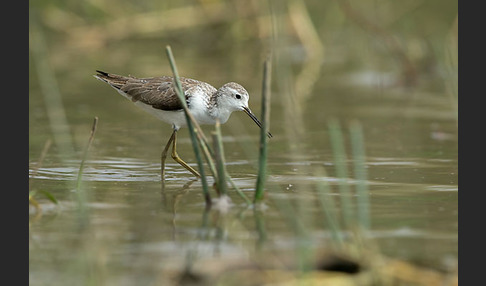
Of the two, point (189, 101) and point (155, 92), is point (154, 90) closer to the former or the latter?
point (155, 92)

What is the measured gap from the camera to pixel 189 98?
8.77 m

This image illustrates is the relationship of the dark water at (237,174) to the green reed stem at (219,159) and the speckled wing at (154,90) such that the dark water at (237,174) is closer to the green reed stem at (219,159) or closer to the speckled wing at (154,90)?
the green reed stem at (219,159)

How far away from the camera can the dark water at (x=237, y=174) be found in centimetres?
589

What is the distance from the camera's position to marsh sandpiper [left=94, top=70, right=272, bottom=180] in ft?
28.5

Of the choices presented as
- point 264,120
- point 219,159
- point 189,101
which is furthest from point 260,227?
point 189,101

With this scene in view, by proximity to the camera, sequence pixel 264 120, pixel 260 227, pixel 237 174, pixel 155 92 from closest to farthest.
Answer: pixel 260 227, pixel 264 120, pixel 237 174, pixel 155 92

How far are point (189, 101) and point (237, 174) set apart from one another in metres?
0.87

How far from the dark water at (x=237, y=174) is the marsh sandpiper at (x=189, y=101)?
42 centimetres

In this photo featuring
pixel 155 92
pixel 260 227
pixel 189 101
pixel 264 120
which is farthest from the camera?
pixel 155 92

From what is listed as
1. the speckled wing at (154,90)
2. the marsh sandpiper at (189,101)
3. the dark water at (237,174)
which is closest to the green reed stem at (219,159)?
the dark water at (237,174)

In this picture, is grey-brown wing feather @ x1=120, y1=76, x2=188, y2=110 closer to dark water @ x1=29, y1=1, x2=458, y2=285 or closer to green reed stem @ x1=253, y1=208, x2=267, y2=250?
dark water @ x1=29, y1=1, x2=458, y2=285

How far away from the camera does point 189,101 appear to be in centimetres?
875

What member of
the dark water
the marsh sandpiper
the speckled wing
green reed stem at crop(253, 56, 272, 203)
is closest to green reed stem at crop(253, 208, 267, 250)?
the dark water

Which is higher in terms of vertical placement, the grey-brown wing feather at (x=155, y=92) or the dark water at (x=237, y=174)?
the grey-brown wing feather at (x=155, y=92)
